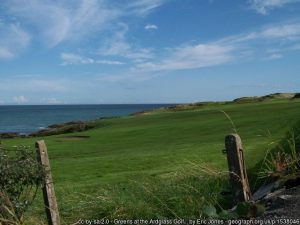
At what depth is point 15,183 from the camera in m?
8.70

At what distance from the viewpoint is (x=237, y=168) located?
7332 mm

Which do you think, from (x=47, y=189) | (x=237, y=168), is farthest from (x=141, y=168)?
(x=237, y=168)

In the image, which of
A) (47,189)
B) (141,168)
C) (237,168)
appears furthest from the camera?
(141,168)

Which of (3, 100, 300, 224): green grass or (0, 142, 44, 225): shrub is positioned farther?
(0, 142, 44, 225): shrub

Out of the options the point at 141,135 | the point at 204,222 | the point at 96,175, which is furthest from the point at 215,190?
the point at 141,135

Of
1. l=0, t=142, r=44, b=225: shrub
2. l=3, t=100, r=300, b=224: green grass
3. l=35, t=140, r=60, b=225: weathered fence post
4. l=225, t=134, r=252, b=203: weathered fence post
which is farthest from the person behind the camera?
l=35, t=140, r=60, b=225: weathered fence post

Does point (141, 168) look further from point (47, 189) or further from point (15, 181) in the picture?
point (15, 181)

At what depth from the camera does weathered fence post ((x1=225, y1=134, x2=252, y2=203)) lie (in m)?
7.30

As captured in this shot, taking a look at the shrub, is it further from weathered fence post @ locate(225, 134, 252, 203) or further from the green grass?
weathered fence post @ locate(225, 134, 252, 203)

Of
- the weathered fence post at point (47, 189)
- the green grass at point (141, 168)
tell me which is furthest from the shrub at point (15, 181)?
the green grass at point (141, 168)

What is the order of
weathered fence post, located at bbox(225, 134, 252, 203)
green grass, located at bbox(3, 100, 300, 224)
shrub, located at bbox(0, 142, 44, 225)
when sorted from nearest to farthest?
weathered fence post, located at bbox(225, 134, 252, 203)
green grass, located at bbox(3, 100, 300, 224)
shrub, located at bbox(0, 142, 44, 225)

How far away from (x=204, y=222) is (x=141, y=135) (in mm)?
24495

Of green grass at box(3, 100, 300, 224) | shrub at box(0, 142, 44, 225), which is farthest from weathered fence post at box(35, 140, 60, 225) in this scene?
green grass at box(3, 100, 300, 224)

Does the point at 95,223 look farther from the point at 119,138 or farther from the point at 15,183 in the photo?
the point at 119,138
